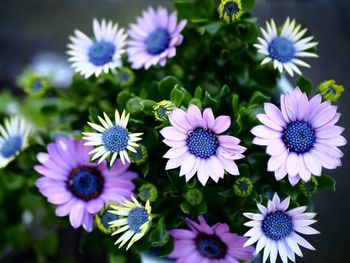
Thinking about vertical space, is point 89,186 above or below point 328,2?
below

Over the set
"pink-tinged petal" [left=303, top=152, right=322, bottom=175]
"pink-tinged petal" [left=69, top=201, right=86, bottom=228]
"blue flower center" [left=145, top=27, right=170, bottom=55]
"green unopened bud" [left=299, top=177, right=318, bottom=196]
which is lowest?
"pink-tinged petal" [left=69, top=201, right=86, bottom=228]

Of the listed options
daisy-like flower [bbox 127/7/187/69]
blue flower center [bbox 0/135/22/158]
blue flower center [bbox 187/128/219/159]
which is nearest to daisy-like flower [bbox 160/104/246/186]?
blue flower center [bbox 187/128/219/159]

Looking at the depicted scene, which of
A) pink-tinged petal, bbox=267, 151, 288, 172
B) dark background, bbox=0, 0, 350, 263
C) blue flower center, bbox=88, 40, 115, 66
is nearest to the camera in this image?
pink-tinged petal, bbox=267, 151, 288, 172

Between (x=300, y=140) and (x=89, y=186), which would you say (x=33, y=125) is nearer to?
(x=89, y=186)

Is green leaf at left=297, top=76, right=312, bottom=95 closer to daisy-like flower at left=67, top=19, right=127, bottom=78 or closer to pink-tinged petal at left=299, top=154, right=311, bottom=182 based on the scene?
pink-tinged petal at left=299, top=154, right=311, bottom=182

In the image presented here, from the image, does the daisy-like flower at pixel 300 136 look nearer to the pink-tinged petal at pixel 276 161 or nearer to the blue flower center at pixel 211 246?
the pink-tinged petal at pixel 276 161

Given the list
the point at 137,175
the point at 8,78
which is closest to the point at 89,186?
the point at 137,175

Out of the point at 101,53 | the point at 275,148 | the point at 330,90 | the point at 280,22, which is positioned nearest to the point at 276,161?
the point at 275,148
